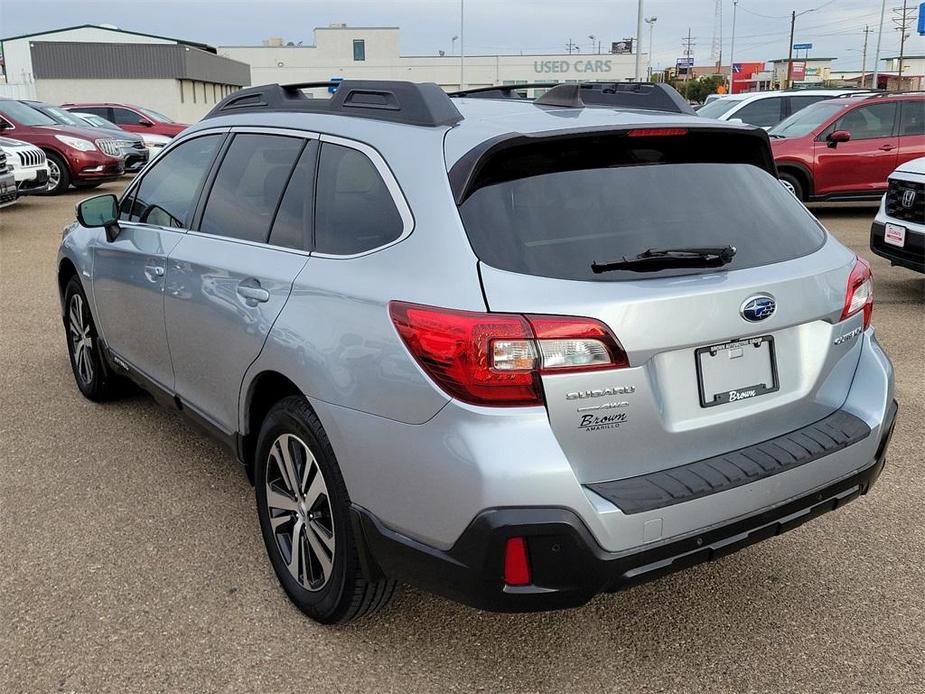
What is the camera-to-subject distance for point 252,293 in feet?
9.96

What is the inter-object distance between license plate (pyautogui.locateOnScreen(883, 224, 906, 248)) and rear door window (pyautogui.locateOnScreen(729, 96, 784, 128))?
8361mm

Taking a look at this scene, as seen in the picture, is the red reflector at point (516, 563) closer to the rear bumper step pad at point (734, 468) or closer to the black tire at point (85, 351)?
the rear bumper step pad at point (734, 468)

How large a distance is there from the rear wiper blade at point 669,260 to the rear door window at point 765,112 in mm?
13629

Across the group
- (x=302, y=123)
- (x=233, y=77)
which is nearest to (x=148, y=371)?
(x=302, y=123)

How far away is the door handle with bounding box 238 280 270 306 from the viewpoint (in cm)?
297

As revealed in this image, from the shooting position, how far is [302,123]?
10.5ft

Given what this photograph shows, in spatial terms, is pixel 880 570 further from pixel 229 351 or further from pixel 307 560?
pixel 229 351

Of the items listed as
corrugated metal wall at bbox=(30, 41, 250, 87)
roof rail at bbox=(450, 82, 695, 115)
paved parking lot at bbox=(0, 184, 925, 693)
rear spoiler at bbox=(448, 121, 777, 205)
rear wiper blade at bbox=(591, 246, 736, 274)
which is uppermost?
corrugated metal wall at bbox=(30, 41, 250, 87)

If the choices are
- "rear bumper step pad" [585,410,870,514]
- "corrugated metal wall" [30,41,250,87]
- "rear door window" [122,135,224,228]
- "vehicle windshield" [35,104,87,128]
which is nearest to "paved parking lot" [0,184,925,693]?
"rear bumper step pad" [585,410,870,514]

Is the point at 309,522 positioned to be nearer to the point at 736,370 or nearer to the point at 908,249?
the point at 736,370

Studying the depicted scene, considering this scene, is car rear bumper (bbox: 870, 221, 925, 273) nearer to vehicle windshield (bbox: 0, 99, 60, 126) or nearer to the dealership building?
vehicle windshield (bbox: 0, 99, 60, 126)

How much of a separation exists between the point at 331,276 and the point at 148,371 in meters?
1.80

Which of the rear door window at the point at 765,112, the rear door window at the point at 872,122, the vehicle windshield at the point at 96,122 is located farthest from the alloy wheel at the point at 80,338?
the vehicle windshield at the point at 96,122

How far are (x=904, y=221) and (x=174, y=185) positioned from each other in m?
5.81
